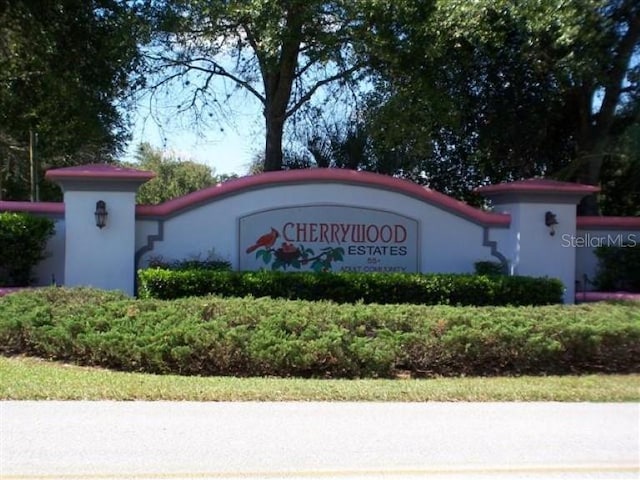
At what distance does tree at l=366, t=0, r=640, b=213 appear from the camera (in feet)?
44.2

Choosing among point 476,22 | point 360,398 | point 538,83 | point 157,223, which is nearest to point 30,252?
point 157,223

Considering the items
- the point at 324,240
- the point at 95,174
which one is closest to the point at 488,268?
the point at 324,240

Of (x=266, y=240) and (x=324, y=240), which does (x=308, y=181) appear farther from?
(x=266, y=240)

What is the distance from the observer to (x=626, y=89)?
1599 cm

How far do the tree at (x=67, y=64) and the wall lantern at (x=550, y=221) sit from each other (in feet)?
29.7

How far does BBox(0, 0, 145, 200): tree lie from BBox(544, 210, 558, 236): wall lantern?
905 centimetres

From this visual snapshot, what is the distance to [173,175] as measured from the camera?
147 feet

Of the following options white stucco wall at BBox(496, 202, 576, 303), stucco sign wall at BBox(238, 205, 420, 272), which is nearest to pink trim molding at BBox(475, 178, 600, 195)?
white stucco wall at BBox(496, 202, 576, 303)

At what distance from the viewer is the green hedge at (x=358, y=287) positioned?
12344 millimetres

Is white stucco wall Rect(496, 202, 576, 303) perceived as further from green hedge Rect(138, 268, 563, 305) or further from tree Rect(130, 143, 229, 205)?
tree Rect(130, 143, 229, 205)
